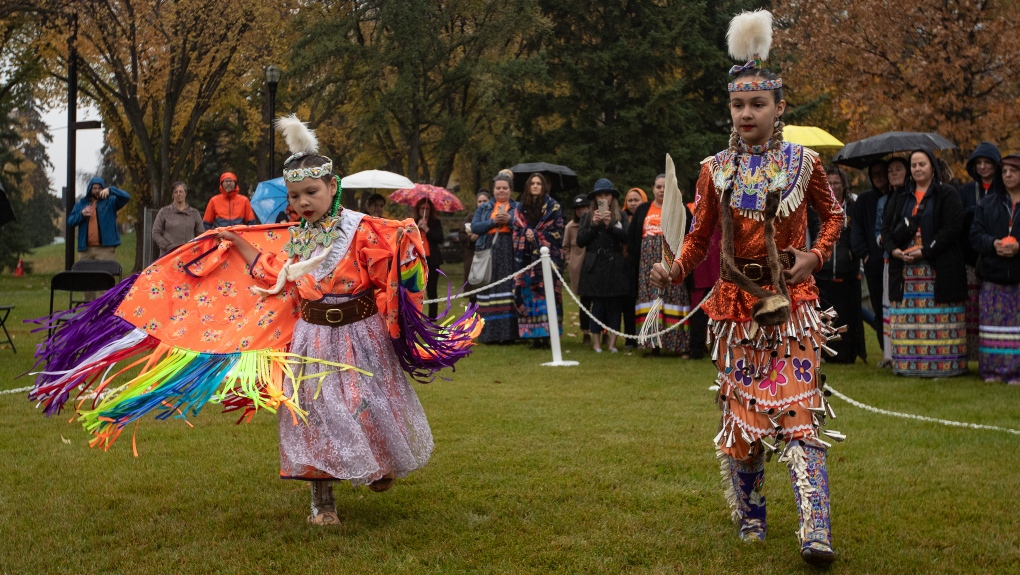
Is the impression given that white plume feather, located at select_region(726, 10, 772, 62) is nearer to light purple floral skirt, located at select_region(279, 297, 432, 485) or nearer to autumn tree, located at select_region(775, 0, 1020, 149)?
light purple floral skirt, located at select_region(279, 297, 432, 485)

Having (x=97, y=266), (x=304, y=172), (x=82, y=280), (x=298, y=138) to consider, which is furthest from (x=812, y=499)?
(x=97, y=266)

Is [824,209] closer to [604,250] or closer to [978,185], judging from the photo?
[978,185]

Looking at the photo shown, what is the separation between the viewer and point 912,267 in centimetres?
962

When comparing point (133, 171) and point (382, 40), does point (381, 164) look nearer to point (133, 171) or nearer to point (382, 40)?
point (382, 40)

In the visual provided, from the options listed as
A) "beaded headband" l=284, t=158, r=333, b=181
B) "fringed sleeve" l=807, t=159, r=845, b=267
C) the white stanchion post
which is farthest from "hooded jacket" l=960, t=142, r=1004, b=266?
"beaded headband" l=284, t=158, r=333, b=181

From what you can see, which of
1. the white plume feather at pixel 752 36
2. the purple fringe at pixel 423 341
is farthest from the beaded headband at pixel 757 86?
the purple fringe at pixel 423 341

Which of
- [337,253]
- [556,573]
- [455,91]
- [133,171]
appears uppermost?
[455,91]

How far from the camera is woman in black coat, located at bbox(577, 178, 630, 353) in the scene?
11.9 meters

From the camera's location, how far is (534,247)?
1267 centimetres

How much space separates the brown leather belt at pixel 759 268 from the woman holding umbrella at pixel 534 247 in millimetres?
8184

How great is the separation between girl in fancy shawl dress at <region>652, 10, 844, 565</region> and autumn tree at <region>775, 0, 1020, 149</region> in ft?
55.7

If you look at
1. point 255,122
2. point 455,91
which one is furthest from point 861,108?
point 255,122

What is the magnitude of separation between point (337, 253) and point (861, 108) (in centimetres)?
1869

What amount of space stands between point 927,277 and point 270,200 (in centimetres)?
726
